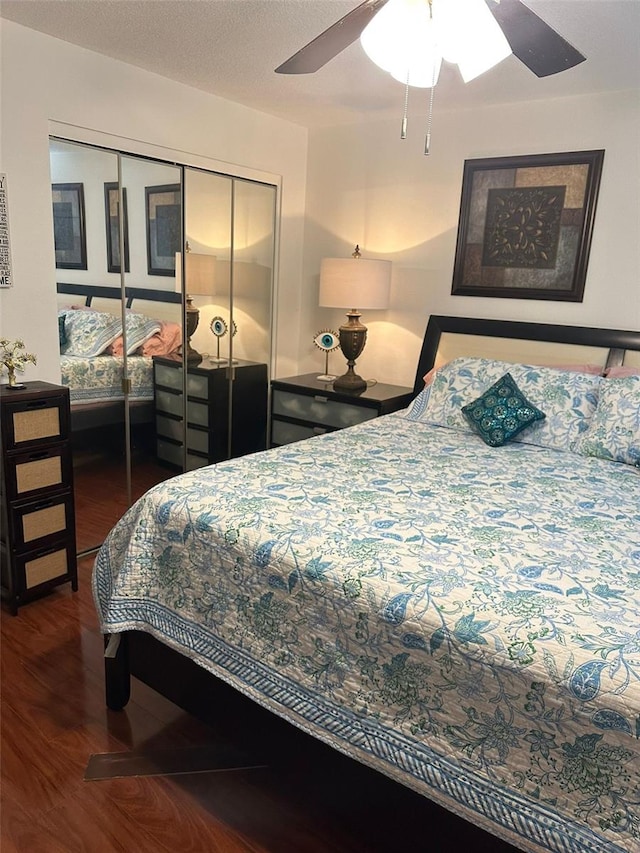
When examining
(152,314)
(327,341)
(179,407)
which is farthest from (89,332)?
(327,341)

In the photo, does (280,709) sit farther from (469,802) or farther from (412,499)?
(412,499)

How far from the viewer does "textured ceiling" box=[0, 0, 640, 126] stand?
90.1 inches

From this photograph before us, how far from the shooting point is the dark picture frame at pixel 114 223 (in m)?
3.03

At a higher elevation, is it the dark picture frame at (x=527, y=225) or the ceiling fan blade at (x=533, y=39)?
the ceiling fan blade at (x=533, y=39)

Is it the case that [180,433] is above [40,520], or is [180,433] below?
above

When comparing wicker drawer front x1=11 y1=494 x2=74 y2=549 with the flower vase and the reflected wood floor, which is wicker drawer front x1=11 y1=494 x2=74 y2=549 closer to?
the flower vase

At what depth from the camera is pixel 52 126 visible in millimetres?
2762

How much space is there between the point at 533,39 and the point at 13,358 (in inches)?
90.6

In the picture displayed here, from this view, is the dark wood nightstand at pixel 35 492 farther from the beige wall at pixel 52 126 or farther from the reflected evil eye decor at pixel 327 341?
the reflected evil eye decor at pixel 327 341

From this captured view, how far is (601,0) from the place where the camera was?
2.11 metres

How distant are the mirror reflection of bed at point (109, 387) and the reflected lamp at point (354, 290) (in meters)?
0.92

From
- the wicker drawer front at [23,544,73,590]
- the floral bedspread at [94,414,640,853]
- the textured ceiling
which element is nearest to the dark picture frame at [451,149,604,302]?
the textured ceiling

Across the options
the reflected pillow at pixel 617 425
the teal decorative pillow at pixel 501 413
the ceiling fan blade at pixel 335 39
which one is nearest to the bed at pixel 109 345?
the ceiling fan blade at pixel 335 39

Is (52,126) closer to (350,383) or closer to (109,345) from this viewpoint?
(109,345)
